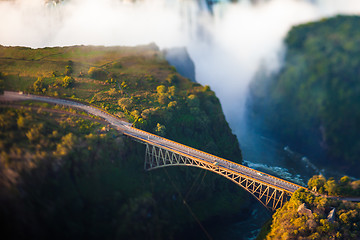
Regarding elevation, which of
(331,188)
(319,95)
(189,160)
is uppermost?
(319,95)

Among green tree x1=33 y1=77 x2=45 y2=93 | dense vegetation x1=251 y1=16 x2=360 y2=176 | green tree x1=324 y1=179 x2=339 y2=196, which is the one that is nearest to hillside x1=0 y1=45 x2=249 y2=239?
green tree x1=33 y1=77 x2=45 y2=93

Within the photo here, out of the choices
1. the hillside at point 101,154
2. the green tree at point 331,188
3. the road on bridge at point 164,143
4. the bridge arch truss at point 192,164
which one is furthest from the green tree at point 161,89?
the green tree at point 331,188

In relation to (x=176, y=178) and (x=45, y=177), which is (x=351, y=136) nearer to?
(x=176, y=178)

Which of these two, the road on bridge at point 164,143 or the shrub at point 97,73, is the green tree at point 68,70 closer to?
the shrub at point 97,73

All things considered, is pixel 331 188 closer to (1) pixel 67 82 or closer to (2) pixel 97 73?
(2) pixel 97 73

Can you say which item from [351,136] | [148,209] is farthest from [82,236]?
[351,136]

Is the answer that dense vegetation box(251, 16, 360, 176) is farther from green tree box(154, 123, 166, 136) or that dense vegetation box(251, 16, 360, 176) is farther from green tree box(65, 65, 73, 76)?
green tree box(65, 65, 73, 76)

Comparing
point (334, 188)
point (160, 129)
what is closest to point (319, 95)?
point (334, 188)
